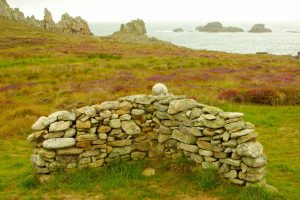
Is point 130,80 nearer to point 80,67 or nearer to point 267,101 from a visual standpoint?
point 80,67

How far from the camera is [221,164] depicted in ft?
32.0

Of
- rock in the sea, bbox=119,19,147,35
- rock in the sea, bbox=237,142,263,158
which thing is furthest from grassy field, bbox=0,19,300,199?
rock in the sea, bbox=119,19,147,35

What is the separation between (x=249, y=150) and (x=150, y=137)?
351cm

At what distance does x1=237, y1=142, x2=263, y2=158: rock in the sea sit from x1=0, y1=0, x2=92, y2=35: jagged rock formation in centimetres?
13871

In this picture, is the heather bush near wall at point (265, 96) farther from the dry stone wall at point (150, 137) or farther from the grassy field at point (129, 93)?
the dry stone wall at point (150, 137)

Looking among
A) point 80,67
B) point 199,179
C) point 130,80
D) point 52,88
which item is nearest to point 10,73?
point 80,67

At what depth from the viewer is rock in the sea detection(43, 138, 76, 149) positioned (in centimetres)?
1022

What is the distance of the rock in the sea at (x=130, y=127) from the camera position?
11133 mm

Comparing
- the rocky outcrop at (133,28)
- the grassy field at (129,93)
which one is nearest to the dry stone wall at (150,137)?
the grassy field at (129,93)

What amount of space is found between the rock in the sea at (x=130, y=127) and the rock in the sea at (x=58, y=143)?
61.7 inches

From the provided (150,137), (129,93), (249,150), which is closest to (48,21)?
(129,93)

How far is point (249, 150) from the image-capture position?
888cm

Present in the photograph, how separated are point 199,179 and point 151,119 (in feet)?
8.56

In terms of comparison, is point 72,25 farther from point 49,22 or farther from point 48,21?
point 48,21
